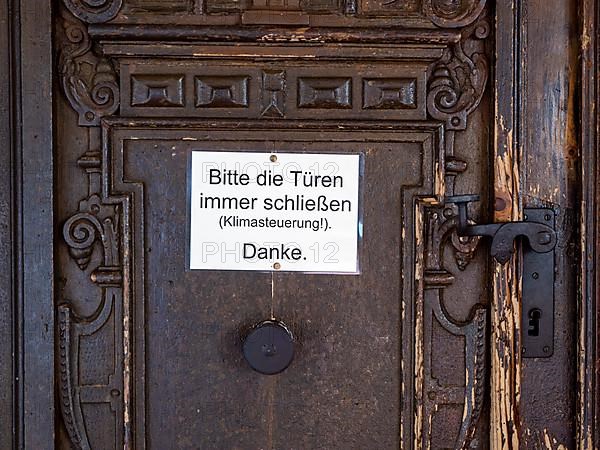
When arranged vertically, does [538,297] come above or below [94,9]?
below

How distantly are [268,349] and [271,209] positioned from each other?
0.27 meters

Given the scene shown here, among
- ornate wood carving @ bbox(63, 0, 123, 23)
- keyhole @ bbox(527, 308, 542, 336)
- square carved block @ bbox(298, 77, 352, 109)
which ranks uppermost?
ornate wood carving @ bbox(63, 0, 123, 23)

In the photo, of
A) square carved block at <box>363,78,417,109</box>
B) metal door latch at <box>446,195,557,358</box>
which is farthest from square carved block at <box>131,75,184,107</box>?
metal door latch at <box>446,195,557,358</box>

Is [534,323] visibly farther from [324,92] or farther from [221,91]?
[221,91]

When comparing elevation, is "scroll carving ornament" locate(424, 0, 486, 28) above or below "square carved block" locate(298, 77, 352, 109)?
above

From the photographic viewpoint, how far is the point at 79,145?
1233 millimetres

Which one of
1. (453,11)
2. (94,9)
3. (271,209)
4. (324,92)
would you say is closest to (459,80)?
(453,11)

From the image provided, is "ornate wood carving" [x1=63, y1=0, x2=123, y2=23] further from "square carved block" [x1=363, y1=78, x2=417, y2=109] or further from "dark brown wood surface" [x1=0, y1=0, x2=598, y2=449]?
"square carved block" [x1=363, y1=78, x2=417, y2=109]

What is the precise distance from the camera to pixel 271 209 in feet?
4.04

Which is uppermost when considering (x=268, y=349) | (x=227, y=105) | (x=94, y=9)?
(x=94, y=9)

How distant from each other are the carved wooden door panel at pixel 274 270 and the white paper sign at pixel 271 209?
0.02m

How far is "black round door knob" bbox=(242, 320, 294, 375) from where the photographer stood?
121 cm

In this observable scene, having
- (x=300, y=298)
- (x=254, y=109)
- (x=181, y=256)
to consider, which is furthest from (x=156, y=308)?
(x=254, y=109)

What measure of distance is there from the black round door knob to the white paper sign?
0.41ft
